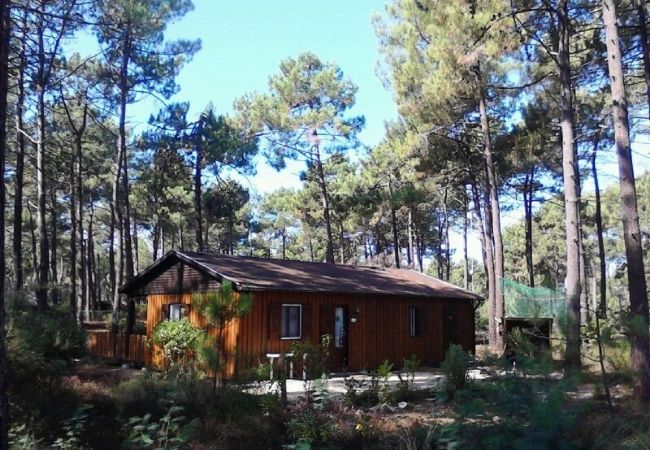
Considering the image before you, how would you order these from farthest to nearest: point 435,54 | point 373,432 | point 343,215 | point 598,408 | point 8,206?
1. point 8,206
2. point 343,215
3. point 435,54
4. point 598,408
5. point 373,432

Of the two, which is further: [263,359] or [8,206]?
[8,206]

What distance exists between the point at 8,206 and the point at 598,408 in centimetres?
3432

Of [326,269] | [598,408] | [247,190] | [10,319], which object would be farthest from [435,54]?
[247,190]

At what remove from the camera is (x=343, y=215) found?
101ft

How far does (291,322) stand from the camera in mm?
15227

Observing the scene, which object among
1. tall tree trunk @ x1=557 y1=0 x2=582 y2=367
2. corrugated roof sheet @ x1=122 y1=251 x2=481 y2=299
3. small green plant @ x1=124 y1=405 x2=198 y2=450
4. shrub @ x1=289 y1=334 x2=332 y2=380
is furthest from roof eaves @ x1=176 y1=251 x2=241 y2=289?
tall tree trunk @ x1=557 y1=0 x2=582 y2=367

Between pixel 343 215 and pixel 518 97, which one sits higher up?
pixel 518 97

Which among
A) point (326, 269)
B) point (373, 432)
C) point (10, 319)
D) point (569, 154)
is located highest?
point (569, 154)

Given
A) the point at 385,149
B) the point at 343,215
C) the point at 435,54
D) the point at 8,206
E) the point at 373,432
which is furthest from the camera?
the point at 8,206

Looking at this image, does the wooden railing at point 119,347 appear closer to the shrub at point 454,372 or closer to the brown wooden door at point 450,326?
the brown wooden door at point 450,326

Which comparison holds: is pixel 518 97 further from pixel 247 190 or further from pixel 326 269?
pixel 247 190

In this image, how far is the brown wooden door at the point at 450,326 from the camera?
19094 mm

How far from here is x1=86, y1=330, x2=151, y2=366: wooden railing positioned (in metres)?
16.8

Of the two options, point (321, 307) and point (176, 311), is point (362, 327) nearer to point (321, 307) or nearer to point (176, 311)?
point (321, 307)
